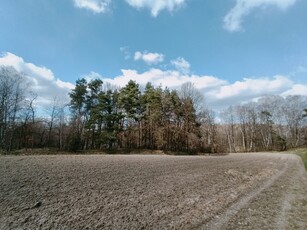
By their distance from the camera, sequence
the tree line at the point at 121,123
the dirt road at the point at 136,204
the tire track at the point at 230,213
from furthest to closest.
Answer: the tree line at the point at 121,123
the tire track at the point at 230,213
the dirt road at the point at 136,204

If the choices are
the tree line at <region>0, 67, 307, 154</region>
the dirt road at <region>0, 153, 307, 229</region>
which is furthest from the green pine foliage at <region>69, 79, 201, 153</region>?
the dirt road at <region>0, 153, 307, 229</region>

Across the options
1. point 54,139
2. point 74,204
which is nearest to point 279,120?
point 54,139

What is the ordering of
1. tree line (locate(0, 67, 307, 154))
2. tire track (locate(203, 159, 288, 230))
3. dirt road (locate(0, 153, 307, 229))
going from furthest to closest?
tree line (locate(0, 67, 307, 154))
tire track (locate(203, 159, 288, 230))
dirt road (locate(0, 153, 307, 229))

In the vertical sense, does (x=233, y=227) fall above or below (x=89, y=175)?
below

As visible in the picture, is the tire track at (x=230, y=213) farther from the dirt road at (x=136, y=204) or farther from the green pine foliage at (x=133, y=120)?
the green pine foliage at (x=133, y=120)

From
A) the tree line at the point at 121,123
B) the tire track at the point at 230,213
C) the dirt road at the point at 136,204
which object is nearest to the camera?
the dirt road at the point at 136,204

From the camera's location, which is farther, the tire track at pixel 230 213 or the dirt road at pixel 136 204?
the tire track at pixel 230 213

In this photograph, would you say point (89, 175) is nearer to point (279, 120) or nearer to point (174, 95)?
point (174, 95)

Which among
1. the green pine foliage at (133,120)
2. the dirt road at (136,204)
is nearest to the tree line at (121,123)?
the green pine foliage at (133,120)

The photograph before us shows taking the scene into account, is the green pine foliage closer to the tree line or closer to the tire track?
the tree line

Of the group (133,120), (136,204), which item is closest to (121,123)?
(133,120)

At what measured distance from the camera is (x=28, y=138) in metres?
39.1

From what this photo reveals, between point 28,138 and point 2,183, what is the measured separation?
3435 centimetres

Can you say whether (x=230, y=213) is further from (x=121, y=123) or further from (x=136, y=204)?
(x=121, y=123)
